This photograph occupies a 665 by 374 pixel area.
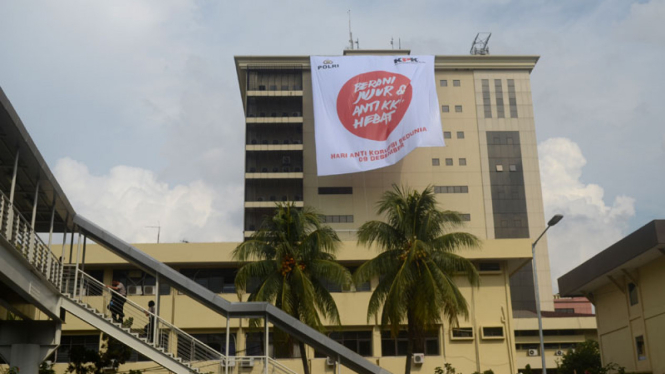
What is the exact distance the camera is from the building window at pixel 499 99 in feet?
271

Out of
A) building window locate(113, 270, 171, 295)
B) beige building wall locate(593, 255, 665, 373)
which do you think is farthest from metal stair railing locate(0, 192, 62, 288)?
building window locate(113, 270, 171, 295)

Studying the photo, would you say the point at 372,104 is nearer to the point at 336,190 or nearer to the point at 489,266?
the point at 336,190

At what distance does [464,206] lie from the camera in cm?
7950

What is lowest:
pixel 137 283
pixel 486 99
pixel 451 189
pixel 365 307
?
pixel 365 307

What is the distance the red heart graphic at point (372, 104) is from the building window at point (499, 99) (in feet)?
42.4

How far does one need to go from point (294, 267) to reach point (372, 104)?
45.4 meters

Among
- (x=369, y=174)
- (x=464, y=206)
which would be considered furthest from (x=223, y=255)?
(x=464, y=206)

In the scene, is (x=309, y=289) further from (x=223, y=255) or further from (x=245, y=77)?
(x=245, y=77)

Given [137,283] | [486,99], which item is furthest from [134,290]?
[486,99]

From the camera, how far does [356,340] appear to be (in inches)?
1679

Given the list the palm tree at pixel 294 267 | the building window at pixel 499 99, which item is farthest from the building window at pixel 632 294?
the building window at pixel 499 99

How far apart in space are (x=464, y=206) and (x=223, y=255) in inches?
1660

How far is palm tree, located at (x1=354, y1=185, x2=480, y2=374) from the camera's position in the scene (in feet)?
98.0

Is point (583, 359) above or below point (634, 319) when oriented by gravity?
above
